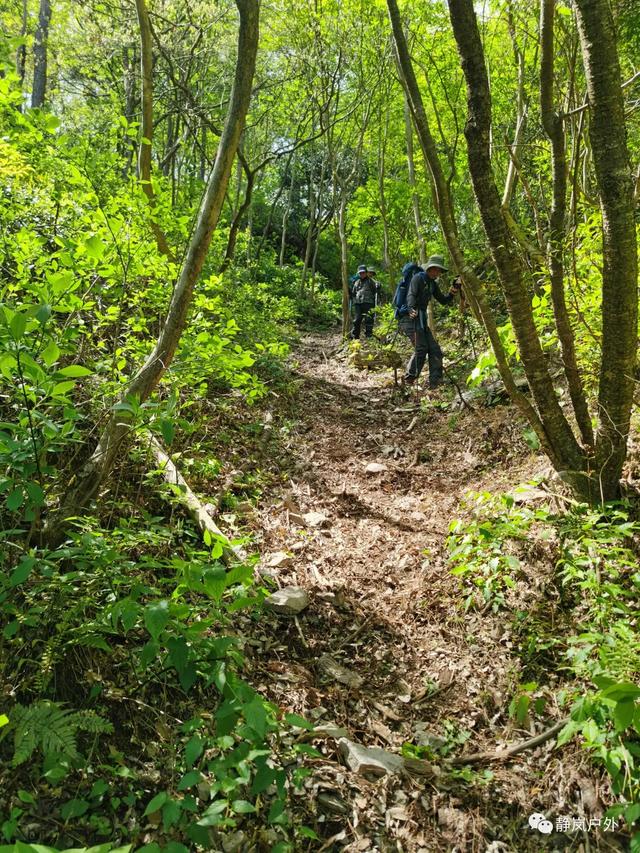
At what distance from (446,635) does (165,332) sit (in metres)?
3.03

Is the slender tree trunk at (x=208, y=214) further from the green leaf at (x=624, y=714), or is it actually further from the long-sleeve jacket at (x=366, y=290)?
the long-sleeve jacket at (x=366, y=290)

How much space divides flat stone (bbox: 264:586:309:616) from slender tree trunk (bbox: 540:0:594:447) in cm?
254

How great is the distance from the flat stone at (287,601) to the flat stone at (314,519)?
1.25 meters

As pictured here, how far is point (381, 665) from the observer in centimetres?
345

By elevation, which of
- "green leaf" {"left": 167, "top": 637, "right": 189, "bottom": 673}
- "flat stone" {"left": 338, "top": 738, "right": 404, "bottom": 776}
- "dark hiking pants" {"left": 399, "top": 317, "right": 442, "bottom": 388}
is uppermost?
"dark hiking pants" {"left": 399, "top": 317, "right": 442, "bottom": 388}

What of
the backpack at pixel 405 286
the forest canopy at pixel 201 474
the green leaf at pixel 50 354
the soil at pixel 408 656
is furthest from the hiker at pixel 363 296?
the green leaf at pixel 50 354

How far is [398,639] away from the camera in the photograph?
3662 mm

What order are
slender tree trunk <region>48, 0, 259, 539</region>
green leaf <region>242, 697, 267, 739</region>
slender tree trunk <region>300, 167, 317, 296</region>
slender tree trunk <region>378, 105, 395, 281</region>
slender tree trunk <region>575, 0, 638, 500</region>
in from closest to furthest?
green leaf <region>242, 697, 267, 739</region>, slender tree trunk <region>575, 0, 638, 500</region>, slender tree trunk <region>48, 0, 259, 539</region>, slender tree trunk <region>378, 105, 395, 281</region>, slender tree trunk <region>300, 167, 317, 296</region>

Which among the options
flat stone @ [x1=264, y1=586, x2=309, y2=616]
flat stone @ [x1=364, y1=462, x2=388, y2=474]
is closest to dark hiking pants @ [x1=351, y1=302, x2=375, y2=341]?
flat stone @ [x1=364, y1=462, x2=388, y2=474]

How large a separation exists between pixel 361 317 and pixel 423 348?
5291 millimetres

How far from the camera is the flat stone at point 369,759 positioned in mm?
2617

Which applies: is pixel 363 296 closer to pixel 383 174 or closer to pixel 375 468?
pixel 383 174

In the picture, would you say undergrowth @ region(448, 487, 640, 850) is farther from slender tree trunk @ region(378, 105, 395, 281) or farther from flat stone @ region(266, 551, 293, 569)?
slender tree trunk @ region(378, 105, 395, 281)

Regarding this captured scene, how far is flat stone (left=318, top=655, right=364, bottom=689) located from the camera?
3.28 meters
